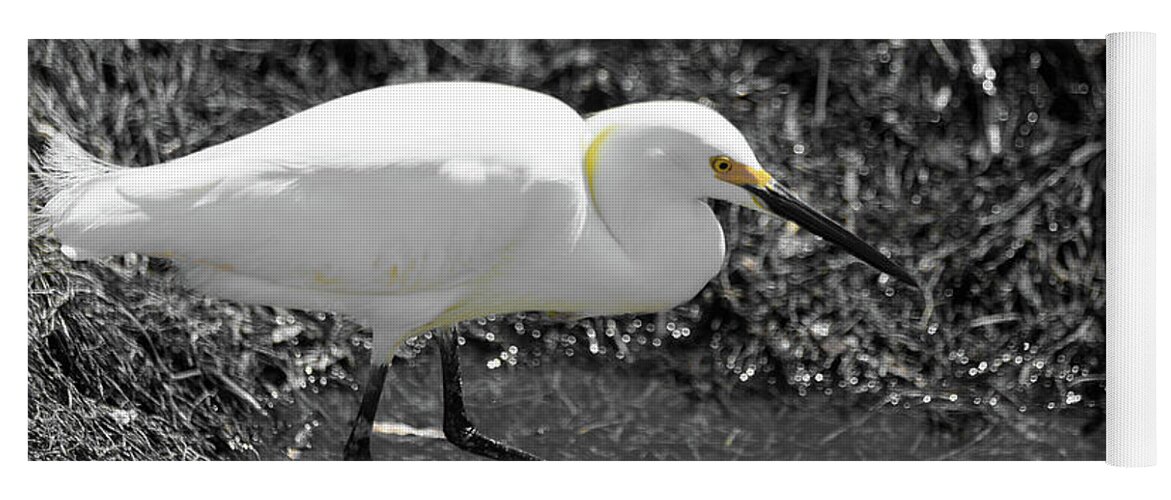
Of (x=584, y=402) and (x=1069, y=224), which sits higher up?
A: (x=1069, y=224)

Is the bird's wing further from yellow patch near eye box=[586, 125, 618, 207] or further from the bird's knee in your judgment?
the bird's knee

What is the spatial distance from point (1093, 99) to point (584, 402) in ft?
5.33

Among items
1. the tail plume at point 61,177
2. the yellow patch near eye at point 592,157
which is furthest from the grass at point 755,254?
the yellow patch near eye at point 592,157

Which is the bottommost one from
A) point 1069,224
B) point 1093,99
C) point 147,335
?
point 147,335

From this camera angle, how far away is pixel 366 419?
3.91 m

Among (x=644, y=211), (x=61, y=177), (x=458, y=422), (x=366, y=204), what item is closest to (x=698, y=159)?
(x=644, y=211)

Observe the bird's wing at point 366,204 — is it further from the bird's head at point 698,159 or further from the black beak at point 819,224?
the black beak at point 819,224

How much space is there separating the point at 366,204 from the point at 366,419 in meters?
0.61

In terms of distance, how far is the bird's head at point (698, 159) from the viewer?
3.75m

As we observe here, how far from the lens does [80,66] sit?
390 cm

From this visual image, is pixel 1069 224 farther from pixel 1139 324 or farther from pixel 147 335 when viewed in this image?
pixel 147 335

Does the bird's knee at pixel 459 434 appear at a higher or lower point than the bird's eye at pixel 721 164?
lower

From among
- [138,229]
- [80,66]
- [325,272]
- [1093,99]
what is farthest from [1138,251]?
[80,66]

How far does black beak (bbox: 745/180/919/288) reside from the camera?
375 cm
